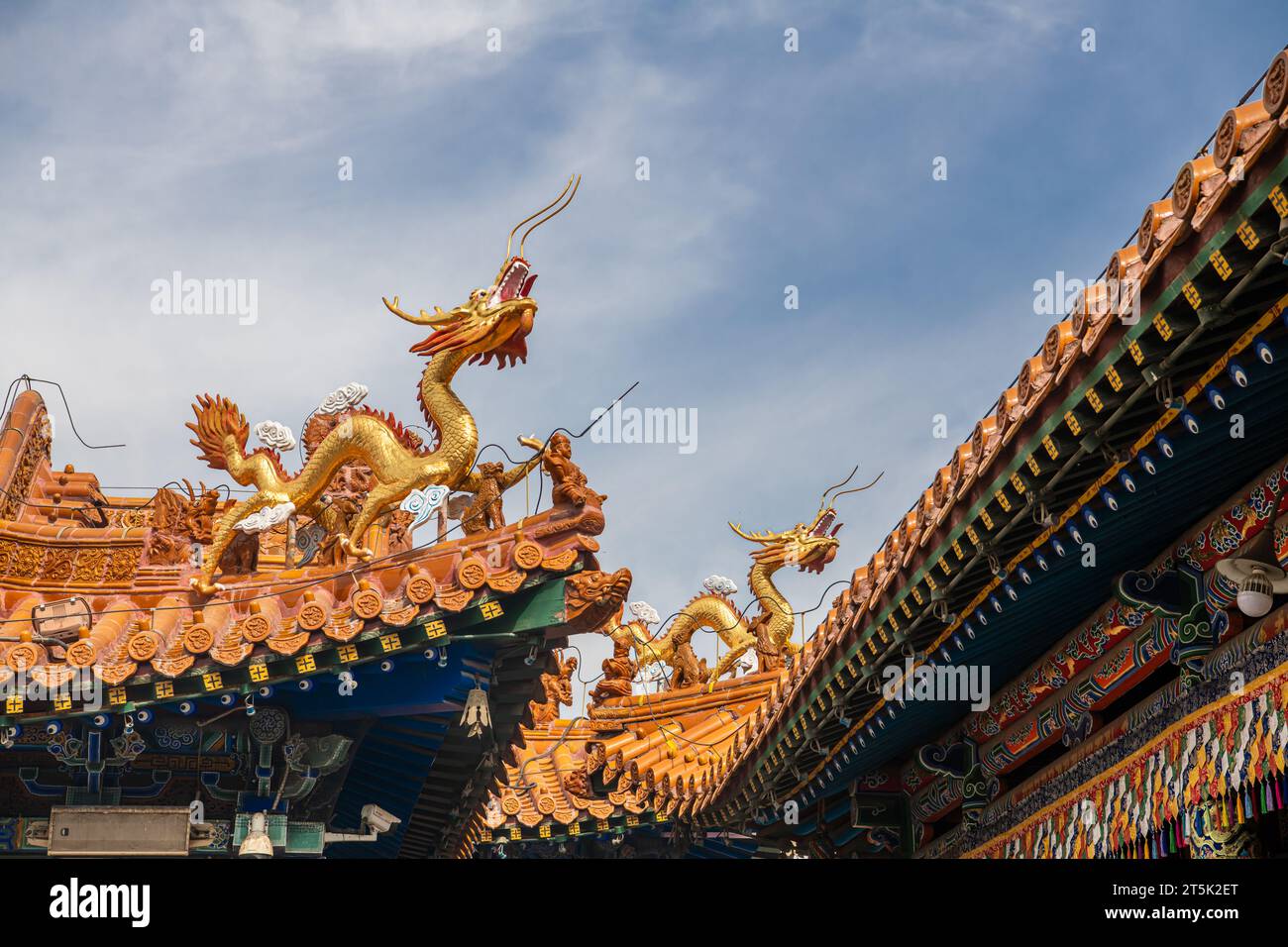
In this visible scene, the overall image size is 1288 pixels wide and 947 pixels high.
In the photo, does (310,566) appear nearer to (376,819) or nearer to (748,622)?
(376,819)

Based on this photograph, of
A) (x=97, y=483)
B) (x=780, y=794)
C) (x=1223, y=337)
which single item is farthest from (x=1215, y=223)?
(x=97, y=483)

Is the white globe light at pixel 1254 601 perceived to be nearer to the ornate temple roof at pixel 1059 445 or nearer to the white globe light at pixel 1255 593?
the white globe light at pixel 1255 593

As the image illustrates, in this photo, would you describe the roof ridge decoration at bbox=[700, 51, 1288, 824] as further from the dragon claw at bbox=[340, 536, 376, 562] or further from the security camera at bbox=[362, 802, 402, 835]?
the security camera at bbox=[362, 802, 402, 835]

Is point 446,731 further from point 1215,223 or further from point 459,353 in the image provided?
point 1215,223

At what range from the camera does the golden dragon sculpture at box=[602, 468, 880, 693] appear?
24.2m

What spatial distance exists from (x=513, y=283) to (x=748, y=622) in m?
12.7

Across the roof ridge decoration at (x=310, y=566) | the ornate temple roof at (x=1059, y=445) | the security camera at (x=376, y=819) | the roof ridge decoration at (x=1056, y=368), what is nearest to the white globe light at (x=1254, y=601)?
the ornate temple roof at (x=1059, y=445)

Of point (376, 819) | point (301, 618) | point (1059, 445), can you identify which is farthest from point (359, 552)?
point (1059, 445)

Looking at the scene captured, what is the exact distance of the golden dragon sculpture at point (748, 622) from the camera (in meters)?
24.2

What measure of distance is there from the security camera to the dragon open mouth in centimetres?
409

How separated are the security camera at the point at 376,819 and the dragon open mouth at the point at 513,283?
409cm

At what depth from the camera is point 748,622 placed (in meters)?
25.0

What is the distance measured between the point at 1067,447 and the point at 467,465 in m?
5.61

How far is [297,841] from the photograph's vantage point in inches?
513
